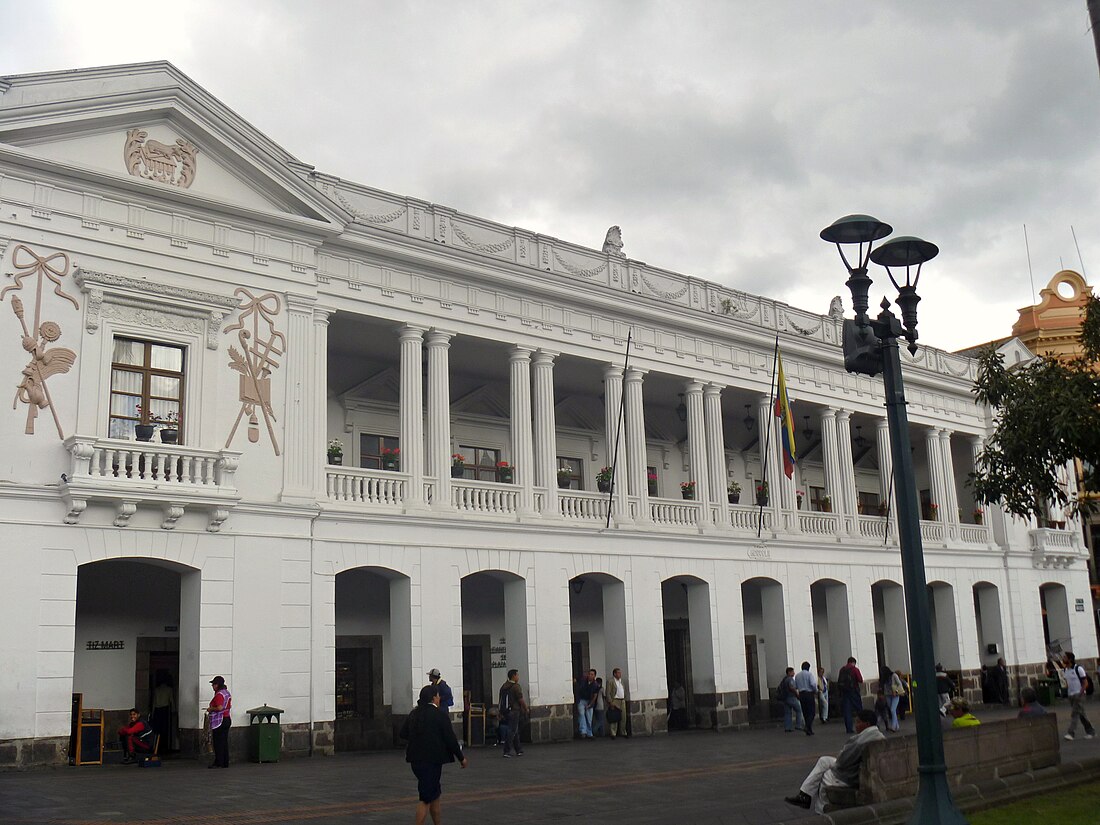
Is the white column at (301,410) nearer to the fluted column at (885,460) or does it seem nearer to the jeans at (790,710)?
the jeans at (790,710)

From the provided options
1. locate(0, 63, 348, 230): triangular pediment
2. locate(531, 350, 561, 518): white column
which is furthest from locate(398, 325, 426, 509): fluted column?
locate(531, 350, 561, 518): white column

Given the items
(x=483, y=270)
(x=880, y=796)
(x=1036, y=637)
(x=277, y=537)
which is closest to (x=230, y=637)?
(x=277, y=537)

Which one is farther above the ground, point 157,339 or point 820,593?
point 157,339

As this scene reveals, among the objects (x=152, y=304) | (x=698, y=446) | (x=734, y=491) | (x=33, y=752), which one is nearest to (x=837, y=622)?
(x=734, y=491)

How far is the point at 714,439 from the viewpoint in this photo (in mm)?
28938

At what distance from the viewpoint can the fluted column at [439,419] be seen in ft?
75.0

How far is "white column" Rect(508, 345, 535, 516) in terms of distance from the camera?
2434cm

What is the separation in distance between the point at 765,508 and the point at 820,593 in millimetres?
6824

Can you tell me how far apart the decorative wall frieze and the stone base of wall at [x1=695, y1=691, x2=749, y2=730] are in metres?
15.0

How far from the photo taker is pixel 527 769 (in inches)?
683

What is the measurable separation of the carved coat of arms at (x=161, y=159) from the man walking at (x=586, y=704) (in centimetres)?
1336

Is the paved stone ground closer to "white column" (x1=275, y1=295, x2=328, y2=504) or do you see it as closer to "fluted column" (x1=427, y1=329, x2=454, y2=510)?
"white column" (x1=275, y1=295, x2=328, y2=504)

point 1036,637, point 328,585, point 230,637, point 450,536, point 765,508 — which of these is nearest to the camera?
point 230,637

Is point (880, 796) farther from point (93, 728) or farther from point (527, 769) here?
point (93, 728)
